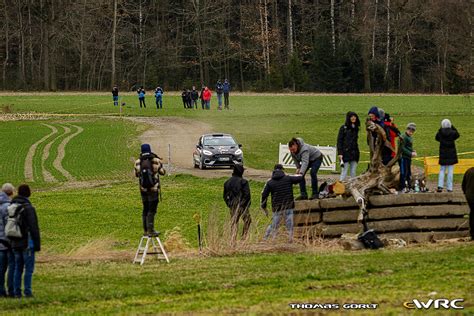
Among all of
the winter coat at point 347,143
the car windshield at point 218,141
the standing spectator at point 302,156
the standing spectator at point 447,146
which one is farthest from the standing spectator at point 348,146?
the car windshield at point 218,141

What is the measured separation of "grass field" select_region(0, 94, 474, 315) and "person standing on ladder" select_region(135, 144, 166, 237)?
952 millimetres

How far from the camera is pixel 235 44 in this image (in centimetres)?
11856

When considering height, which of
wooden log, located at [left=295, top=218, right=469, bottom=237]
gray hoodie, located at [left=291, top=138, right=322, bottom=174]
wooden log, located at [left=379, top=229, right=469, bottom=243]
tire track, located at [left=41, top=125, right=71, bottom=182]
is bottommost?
tire track, located at [left=41, top=125, right=71, bottom=182]

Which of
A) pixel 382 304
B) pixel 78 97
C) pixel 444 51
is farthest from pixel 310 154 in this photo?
pixel 444 51

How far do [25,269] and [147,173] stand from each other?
3928 mm

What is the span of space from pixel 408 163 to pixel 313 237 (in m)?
4.64

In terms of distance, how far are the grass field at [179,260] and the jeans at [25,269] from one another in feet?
1.26

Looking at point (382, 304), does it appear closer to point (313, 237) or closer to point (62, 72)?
point (313, 237)

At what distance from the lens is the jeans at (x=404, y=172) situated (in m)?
23.5

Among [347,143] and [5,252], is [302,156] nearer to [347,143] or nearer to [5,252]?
[347,143]

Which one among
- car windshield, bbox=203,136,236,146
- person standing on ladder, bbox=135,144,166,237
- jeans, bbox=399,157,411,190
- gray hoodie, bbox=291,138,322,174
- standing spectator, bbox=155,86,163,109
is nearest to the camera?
person standing on ladder, bbox=135,144,166,237

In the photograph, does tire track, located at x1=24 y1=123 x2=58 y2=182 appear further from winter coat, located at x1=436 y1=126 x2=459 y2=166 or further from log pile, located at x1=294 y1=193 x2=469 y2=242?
log pile, located at x1=294 y1=193 x2=469 y2=242

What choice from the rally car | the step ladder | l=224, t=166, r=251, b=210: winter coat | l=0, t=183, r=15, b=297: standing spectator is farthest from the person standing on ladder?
the rally car

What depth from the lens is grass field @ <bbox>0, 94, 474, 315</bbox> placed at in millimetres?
15461
